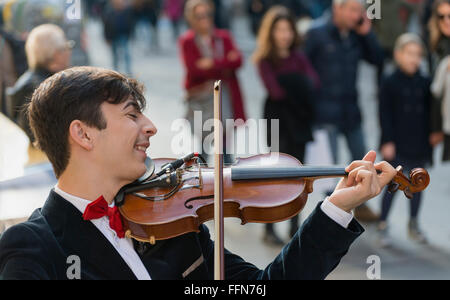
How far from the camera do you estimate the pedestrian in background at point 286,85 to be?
16.3 ft

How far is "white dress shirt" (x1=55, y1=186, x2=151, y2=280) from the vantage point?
6.58 ft

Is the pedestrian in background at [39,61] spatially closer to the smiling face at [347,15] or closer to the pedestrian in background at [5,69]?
the pedestrian in background at [5,69]

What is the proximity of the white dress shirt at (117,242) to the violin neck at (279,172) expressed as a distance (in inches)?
18.7

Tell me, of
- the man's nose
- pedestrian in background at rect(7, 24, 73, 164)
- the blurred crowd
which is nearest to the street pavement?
the blurred crowd

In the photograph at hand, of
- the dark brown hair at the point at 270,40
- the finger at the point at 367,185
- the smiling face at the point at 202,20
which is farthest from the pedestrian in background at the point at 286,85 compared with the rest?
the finger at the point at 367,185

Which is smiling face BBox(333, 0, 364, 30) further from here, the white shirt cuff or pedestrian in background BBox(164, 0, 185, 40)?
pedestrian in background BBox(164, 0, 185, 40)

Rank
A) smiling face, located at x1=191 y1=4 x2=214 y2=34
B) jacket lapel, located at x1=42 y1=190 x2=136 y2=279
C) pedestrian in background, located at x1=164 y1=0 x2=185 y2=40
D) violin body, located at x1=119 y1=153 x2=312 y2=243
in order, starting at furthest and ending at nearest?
1. pedestrian in background, located at x1=164 y1=0 x2=185 y2=40
2. smiling face, located at x1=191 y1=4 x2=214 y2=34
3. violin body, located at x1=119 y1=153 x2=312 y2=243
4. jacket lapel, located at x1=42 y1=190 x2=136 y2=279

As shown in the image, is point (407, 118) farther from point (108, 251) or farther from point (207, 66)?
point (108, 251)

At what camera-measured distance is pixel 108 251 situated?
197cm

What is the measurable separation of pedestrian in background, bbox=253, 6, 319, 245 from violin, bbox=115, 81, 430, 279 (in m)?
2.47

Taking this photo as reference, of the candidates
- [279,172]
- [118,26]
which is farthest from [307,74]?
[118,26]
